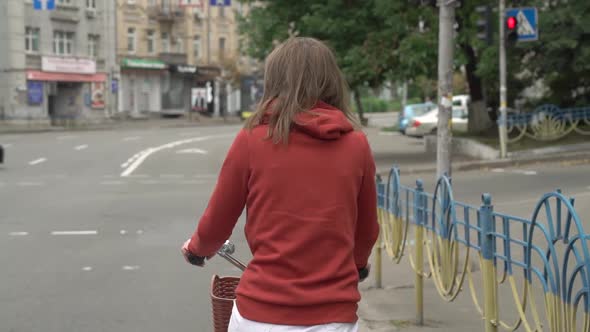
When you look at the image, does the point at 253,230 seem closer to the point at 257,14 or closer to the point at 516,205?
the point at 516,205

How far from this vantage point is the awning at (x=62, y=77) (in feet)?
182

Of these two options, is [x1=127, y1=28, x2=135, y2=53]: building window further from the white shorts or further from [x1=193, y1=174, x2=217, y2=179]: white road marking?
the white shorts

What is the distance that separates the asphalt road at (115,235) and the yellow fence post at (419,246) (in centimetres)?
157

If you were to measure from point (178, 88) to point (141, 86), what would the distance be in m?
4.22

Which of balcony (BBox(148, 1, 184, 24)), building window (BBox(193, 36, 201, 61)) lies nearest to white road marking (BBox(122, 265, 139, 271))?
balcony (BBox(148, 1, 184, 24))

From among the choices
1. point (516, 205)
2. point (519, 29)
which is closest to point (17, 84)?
point (519, 29)

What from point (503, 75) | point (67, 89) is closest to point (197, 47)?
point (67, 89)

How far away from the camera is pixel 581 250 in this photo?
13.1ft

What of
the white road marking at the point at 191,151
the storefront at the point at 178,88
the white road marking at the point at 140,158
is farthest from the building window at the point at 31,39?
the white road marking at the point at 191,151

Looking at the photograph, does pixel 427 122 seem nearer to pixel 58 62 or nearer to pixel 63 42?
pixel 58 62

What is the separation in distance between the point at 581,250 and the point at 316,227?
1518mm

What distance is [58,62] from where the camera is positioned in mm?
57250

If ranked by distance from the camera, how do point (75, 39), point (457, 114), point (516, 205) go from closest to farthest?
1. point (516, 205)
2. point (457, 114)
3. point (75, 39)

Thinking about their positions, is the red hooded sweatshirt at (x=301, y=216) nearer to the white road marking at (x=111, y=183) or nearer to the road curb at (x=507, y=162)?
the white road marking at (x=111, y=183)
